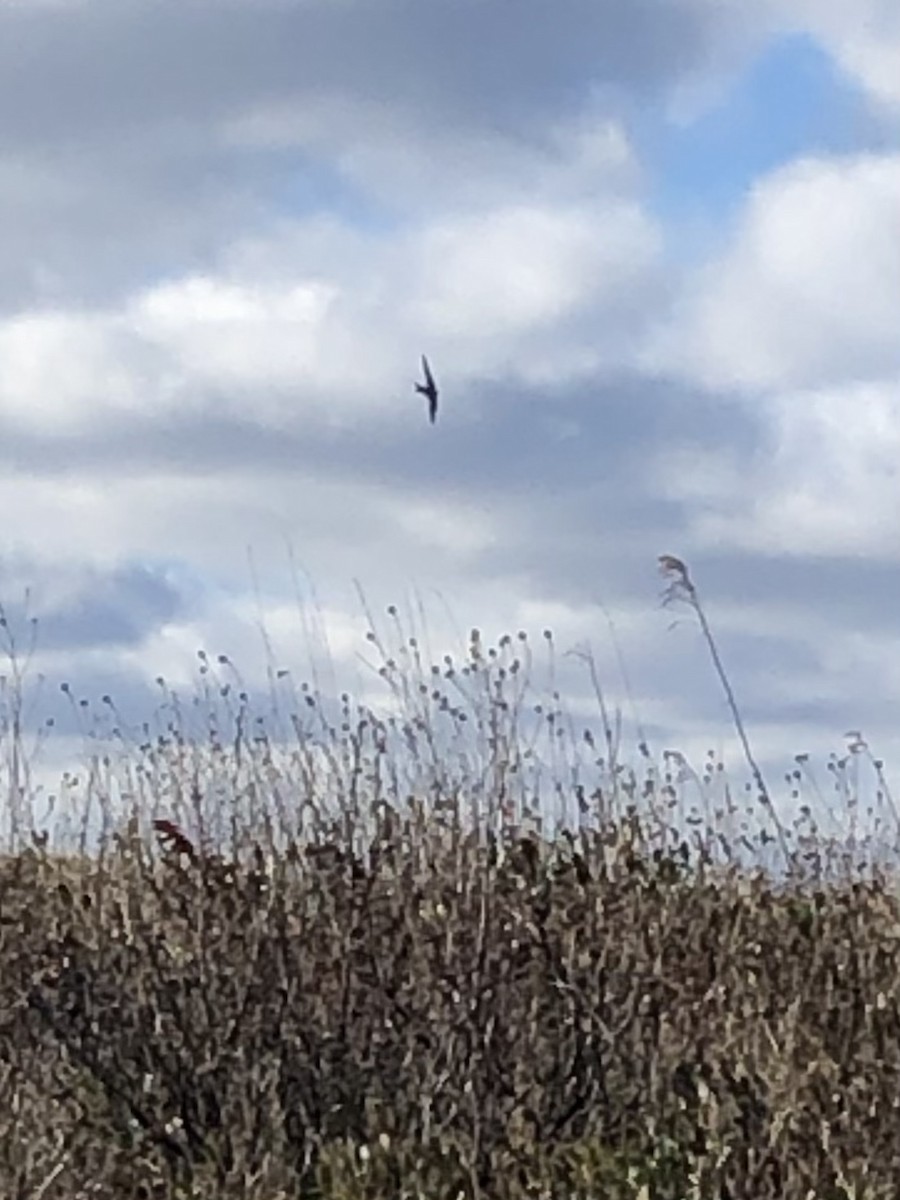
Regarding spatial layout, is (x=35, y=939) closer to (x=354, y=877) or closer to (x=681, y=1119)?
(x=354, y=877)

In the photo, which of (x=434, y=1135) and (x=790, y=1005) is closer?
(x=434, y=1135)

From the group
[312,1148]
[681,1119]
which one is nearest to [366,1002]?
[312,1148]

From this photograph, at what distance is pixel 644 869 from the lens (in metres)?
7.06

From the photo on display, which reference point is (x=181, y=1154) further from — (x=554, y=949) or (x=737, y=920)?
(x=737, y=920)

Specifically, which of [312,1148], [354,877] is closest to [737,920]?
[354,877]

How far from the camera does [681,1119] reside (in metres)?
5.63

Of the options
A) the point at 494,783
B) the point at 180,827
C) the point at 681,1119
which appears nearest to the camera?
the point at 681,1119

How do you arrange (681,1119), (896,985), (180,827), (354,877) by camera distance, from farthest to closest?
(180,827)
(354,877)
(896,985)
(681,1119)

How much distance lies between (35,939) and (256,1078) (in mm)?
1309

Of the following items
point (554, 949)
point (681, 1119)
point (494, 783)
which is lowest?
point (681, 1119)

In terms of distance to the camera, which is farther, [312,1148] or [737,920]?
[737,920]

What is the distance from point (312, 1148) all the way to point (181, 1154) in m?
0.30

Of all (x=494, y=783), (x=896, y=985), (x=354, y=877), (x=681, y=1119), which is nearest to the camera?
(x=681, y=1119)

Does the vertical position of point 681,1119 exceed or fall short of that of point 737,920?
it falls short
